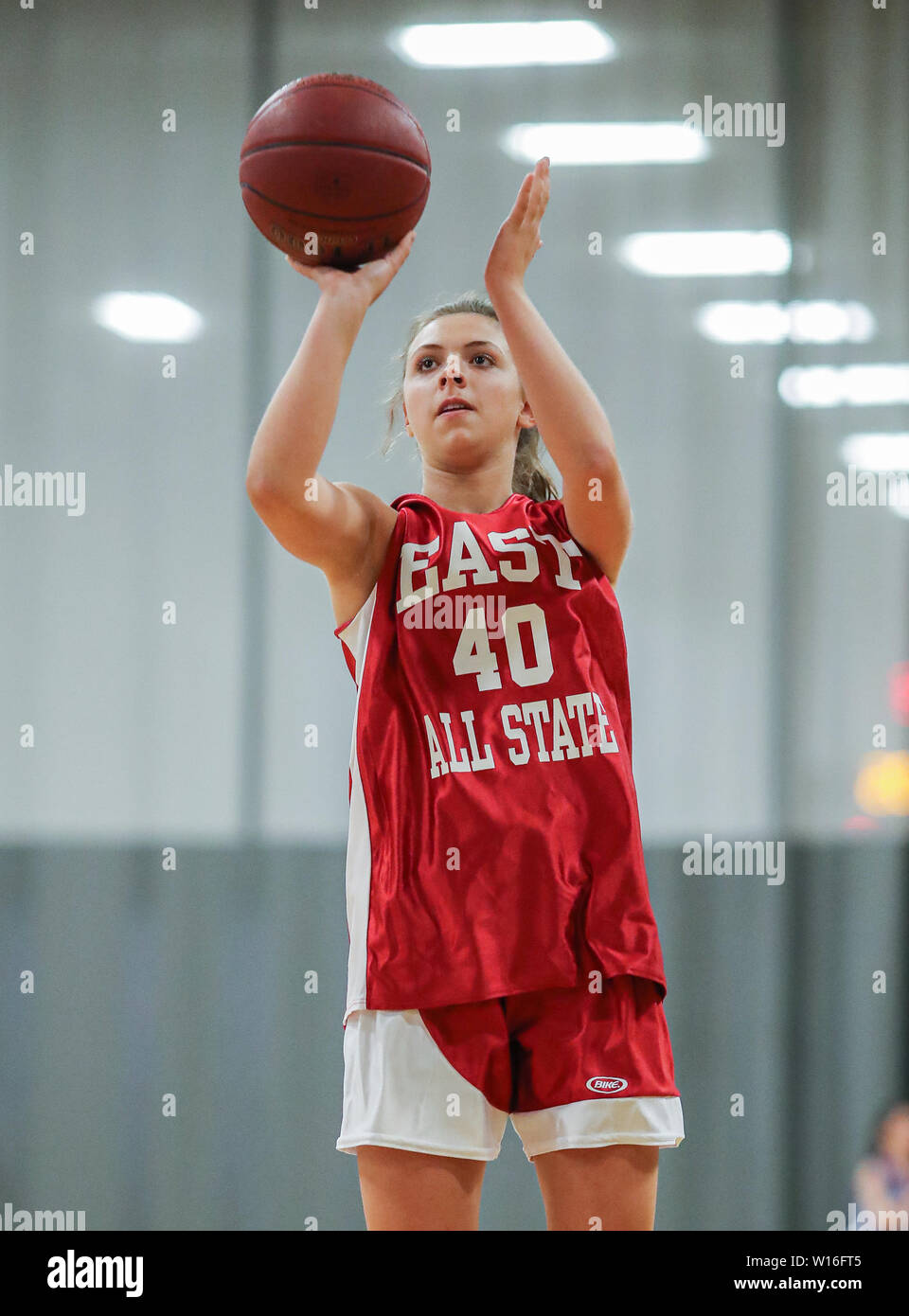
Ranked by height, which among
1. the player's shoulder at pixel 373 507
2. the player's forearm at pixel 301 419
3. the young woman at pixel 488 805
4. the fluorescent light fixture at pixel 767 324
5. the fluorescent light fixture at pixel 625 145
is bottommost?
the young woman at pixel 488 805

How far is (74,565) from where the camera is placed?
2328 millimetres

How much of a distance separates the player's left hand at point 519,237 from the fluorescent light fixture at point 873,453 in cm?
113

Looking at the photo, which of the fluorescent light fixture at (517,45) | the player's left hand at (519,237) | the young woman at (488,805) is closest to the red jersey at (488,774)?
the young woman at (488,805)

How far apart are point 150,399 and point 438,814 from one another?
1.39 metres

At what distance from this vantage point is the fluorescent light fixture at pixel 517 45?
2.32m

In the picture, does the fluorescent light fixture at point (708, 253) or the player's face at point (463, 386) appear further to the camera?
the fluorescent light fixture at point (708, 253)

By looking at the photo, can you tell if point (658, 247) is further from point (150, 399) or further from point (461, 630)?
point (461, 630)

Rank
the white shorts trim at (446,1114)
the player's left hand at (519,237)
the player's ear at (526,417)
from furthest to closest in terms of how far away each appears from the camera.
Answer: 1. the player's ear at (526,417)
2. the player's left hand at (519,237)
3. the white shorts trim at (446,1114)

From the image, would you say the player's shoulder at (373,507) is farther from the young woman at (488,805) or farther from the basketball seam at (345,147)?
the basketball seam at (345,147)
